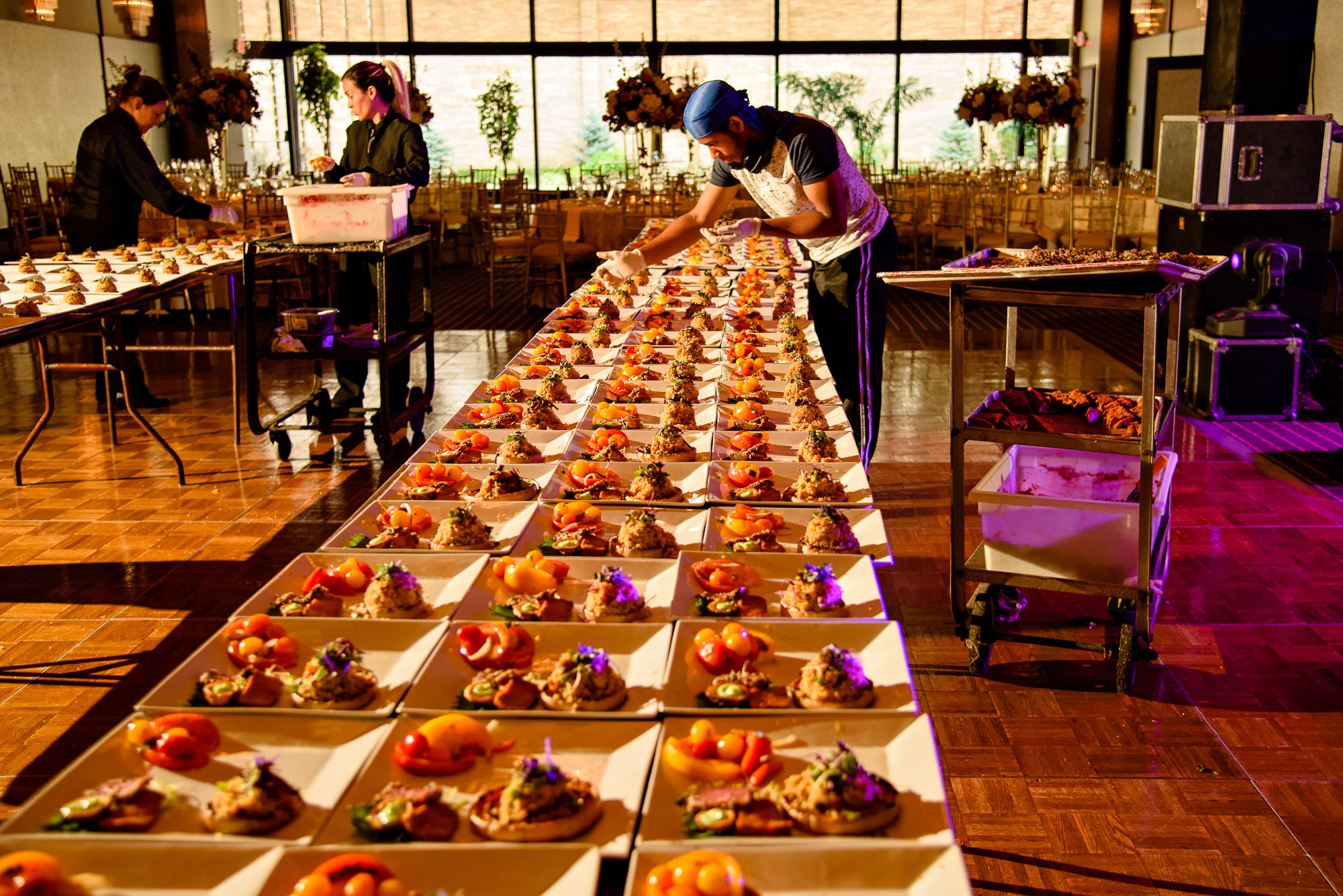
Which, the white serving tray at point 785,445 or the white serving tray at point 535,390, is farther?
the white serving tray at point 535,390

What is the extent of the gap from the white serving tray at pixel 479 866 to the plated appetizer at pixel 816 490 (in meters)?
1.25

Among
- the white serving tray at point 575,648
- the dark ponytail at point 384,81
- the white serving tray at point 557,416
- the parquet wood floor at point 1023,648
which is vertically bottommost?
the parquet wood floor at point 1023,648

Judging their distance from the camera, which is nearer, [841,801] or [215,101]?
[841,801]

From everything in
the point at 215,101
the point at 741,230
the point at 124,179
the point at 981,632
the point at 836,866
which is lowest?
the point at 981,632

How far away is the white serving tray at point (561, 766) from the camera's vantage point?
4.38 feet

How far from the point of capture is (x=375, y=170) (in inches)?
208

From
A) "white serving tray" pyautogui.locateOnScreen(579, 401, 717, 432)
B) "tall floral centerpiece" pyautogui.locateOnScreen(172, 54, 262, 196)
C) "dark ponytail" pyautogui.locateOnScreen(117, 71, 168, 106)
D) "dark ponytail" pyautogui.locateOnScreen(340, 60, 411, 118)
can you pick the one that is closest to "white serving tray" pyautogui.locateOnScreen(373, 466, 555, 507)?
"white serving tray" pyautogui.locateOnScreen(579, 401, 717, 432)

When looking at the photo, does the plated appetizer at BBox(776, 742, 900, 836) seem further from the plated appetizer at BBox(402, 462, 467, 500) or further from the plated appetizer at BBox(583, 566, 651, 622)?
the plated appetizer at BBox(402, 462, 467, 500)

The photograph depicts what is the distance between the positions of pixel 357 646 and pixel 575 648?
34 centimetres

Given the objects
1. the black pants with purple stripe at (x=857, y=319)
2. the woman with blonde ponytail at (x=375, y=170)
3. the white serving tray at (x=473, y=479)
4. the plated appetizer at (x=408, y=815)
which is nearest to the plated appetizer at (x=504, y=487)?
the white serving tray at (x=473, y=479)

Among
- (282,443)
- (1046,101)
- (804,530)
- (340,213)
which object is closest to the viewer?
(804,530)

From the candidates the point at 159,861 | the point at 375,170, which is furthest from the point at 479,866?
the point at 375,170

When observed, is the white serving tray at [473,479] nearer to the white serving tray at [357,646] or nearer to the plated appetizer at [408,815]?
the white serving tray at [357,646]

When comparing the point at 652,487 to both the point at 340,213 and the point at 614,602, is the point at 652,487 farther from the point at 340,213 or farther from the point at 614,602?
the point at 340,213
